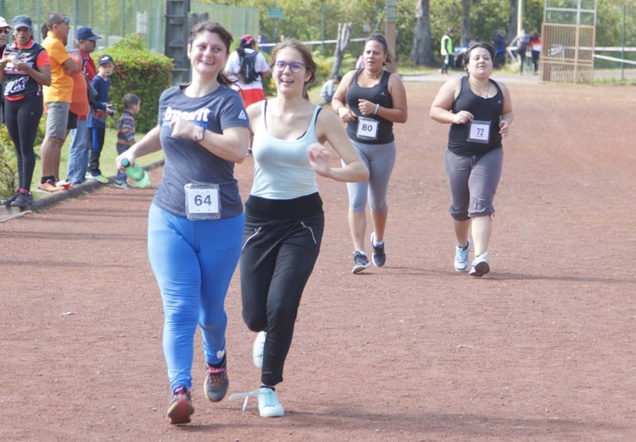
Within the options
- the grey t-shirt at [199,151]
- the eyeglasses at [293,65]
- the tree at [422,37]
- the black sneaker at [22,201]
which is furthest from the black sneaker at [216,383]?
the tree at [422,37]

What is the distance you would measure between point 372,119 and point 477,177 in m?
1.00

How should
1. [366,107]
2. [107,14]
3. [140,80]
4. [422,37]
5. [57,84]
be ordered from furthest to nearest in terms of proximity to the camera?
[422,37] → [107,14] → [140,80] → [57,84] → [366,107]

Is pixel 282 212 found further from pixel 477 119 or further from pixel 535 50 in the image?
pixel 535 50

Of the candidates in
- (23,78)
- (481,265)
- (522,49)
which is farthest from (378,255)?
(522,49)

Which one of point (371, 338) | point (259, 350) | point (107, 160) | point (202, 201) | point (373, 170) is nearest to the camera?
point (202, 201)

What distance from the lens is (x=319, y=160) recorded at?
5.55 metres

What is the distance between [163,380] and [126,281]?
3100 mm

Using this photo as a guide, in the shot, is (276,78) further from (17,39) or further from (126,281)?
(17,39)

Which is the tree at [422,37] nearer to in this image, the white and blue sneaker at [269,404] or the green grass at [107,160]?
the green grass at [107,160]

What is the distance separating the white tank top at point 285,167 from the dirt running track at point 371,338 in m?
1.10

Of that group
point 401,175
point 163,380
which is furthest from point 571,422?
point 401,175

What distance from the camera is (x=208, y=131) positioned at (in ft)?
17.8

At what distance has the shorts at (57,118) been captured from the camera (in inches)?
532

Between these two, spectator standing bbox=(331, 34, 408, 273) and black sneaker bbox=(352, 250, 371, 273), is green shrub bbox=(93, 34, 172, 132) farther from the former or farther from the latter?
black sneaker bbox=(352, 250, 371, 273)
